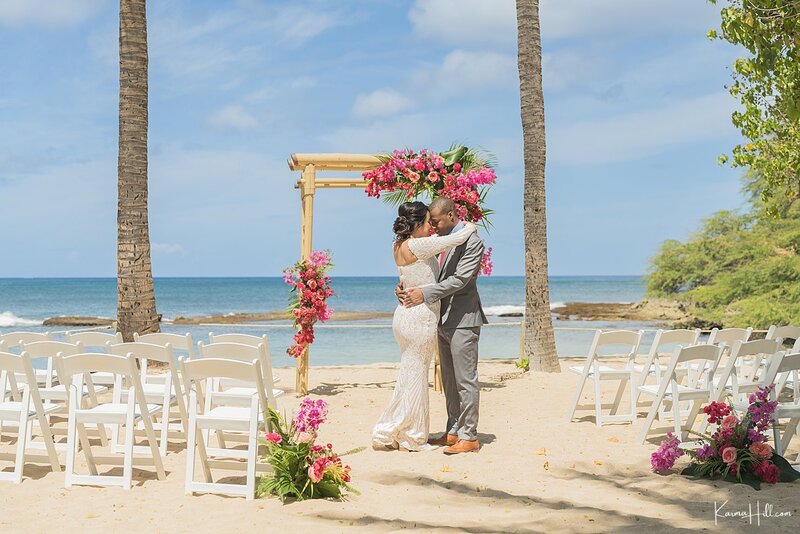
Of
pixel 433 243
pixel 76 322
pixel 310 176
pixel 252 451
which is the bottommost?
pixel 76 322

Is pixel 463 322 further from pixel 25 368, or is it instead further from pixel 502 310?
pixel 502 310

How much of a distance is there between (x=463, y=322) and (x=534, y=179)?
5.37 m

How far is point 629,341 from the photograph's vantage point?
304 inches

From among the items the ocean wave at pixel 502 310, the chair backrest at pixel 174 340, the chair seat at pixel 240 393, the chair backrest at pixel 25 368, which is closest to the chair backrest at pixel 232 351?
the chair seat at pixel 240 393

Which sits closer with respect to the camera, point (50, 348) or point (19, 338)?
point (50, 348)

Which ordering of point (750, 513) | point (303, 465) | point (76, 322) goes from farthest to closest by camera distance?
point (76, 322) < point (303, 465) < point (750, 513)

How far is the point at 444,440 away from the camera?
6828 millimetres

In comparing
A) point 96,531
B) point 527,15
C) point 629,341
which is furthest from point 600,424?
point 527,15

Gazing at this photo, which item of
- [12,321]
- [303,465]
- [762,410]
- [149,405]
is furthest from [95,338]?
[12,321]

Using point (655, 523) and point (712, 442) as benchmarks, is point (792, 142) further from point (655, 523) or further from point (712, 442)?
point (655, 523)

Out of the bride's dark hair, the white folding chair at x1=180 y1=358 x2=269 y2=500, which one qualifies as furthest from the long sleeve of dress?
the white folding chair at x1=180 y1=358 x2=269 y2=500

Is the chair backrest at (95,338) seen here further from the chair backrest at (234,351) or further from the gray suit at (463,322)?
the gray suit at (463,322)

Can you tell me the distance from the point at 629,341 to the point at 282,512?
4179 millimetres

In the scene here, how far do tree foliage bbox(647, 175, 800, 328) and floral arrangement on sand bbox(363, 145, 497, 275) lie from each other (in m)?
6.92
